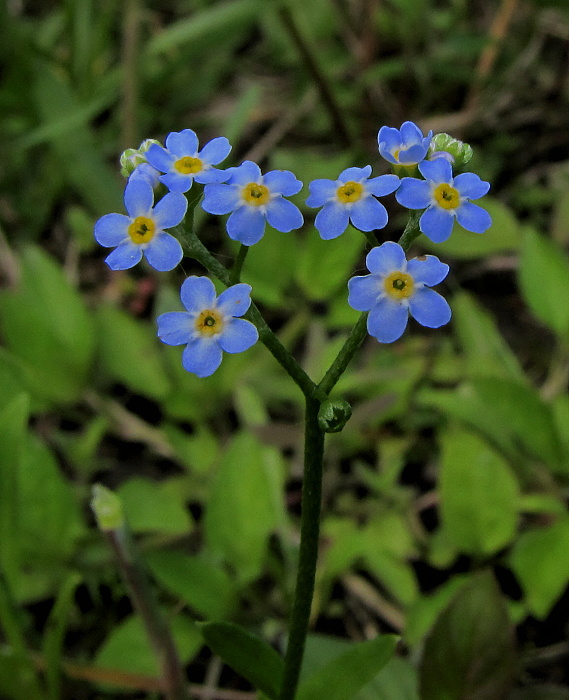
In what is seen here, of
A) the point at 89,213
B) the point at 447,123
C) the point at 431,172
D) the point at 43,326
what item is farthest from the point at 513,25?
the point at 431,172

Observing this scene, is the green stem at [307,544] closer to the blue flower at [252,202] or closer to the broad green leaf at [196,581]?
the blue flower at [252,202]

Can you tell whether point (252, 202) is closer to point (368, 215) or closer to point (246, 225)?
Answer: point (246, 225)

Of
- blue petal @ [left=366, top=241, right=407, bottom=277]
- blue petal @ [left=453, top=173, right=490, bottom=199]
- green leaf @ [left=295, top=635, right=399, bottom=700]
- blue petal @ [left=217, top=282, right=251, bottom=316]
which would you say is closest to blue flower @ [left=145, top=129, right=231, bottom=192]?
blue petal @ [left=217, top=282, right=251, bottom=316]

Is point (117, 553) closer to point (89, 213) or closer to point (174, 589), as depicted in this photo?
point (174, 589)

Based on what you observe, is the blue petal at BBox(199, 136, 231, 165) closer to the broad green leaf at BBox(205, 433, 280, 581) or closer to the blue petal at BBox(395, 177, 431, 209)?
the blue petal at BBox(395, 177, 431, 209)

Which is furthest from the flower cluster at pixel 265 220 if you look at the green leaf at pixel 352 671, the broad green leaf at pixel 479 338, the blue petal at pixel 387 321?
the broad green leaf at pixel 479 338

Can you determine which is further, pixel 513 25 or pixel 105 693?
pixel 513 25

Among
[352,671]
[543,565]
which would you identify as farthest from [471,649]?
[352,671]

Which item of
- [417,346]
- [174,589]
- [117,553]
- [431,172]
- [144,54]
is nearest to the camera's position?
[431,172]
